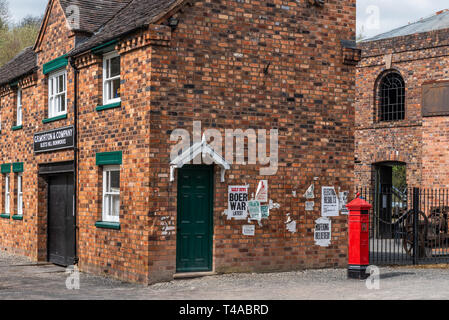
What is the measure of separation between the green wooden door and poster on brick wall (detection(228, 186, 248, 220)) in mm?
420

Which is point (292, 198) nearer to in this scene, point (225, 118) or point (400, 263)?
point (225, 118)

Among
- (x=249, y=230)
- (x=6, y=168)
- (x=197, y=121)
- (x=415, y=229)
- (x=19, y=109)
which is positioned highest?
(x=19, y=109)

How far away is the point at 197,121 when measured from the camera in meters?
13.4

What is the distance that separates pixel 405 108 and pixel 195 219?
13.7 meters

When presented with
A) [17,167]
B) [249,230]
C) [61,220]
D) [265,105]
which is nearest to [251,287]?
[249,230]

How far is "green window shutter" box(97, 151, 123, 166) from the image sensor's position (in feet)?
46.0

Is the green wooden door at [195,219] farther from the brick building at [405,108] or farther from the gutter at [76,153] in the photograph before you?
the brick building at [405,108]

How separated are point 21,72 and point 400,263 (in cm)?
1263

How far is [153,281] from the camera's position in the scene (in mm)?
12742

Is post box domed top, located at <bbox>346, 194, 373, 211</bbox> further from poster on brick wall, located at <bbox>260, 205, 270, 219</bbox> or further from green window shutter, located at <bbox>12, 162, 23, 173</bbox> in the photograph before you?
green window shutter, located at <bbox>12, 162, 23, 173</bbox>

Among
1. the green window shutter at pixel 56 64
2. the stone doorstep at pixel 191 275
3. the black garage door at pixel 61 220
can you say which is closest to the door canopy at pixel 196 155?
the stone doorstep at pixel 191 275

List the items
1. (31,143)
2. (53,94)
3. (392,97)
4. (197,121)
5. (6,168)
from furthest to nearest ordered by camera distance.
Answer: (392,97) → (6,168) → (31,143) → (53,94) → (197,121)

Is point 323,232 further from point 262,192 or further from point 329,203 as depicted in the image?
point 262,192

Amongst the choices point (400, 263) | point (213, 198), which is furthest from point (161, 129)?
point (400, 263)
